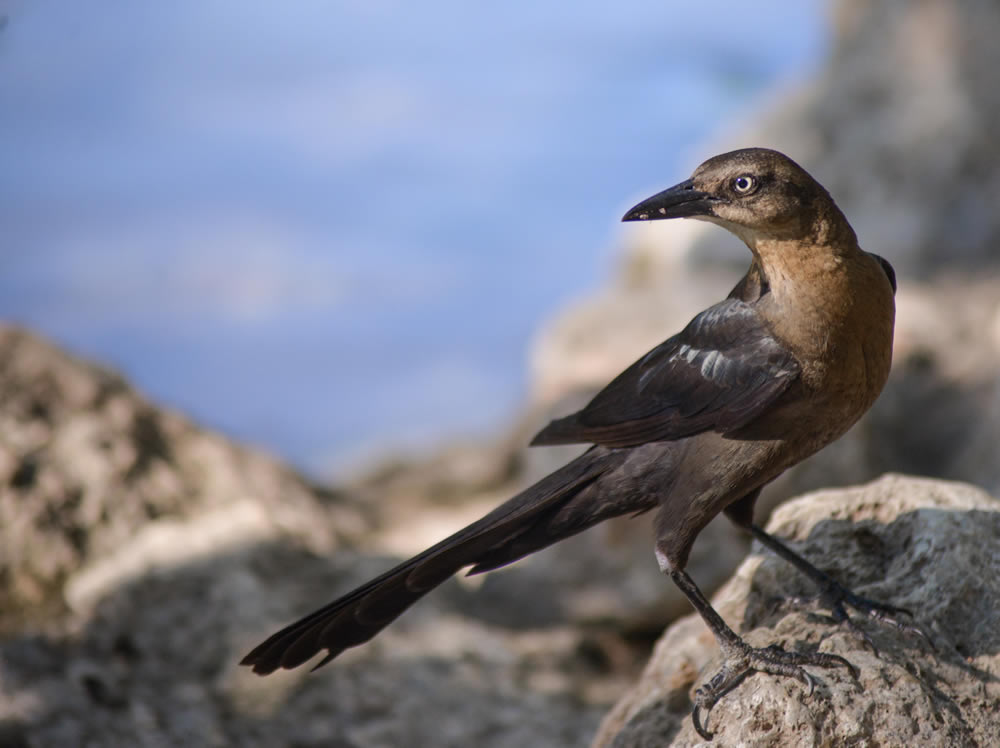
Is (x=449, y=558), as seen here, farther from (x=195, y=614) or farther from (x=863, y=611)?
(x=195, y=614)

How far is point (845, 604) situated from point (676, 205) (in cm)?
128

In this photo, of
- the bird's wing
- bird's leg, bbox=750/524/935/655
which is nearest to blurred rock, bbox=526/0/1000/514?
bird's leg, bbox=750/524/935/655

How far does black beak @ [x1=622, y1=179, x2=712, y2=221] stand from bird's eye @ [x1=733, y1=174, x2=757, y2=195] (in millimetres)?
90

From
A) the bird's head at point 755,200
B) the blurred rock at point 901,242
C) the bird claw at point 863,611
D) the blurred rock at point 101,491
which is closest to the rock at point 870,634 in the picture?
the bird claw at point 863,611

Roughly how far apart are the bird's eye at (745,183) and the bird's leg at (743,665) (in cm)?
118

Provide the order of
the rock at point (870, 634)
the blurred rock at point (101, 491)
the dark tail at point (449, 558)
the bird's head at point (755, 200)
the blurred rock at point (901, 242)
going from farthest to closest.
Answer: the blurred rock at point (901, 242), the blurred rock at point (101, 491), the dark tail at point (449, 558), the bird's head at point (755, 200), the rock at point (870, 634)

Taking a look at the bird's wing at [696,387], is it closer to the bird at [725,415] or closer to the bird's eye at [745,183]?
the bird at [725,415]

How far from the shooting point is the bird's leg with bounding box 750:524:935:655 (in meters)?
3.14

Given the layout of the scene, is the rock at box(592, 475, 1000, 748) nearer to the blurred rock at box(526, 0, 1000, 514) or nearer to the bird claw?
the bird claw

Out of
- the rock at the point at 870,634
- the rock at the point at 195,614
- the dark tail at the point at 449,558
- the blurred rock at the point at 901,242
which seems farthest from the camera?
the blurred rock at the point at 901,242

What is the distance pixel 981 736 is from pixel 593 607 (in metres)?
2.49

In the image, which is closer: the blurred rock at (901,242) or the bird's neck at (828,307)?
the bird's neck at (828,307)

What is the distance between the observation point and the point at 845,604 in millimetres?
3289

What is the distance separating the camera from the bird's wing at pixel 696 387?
3020 millimetres
